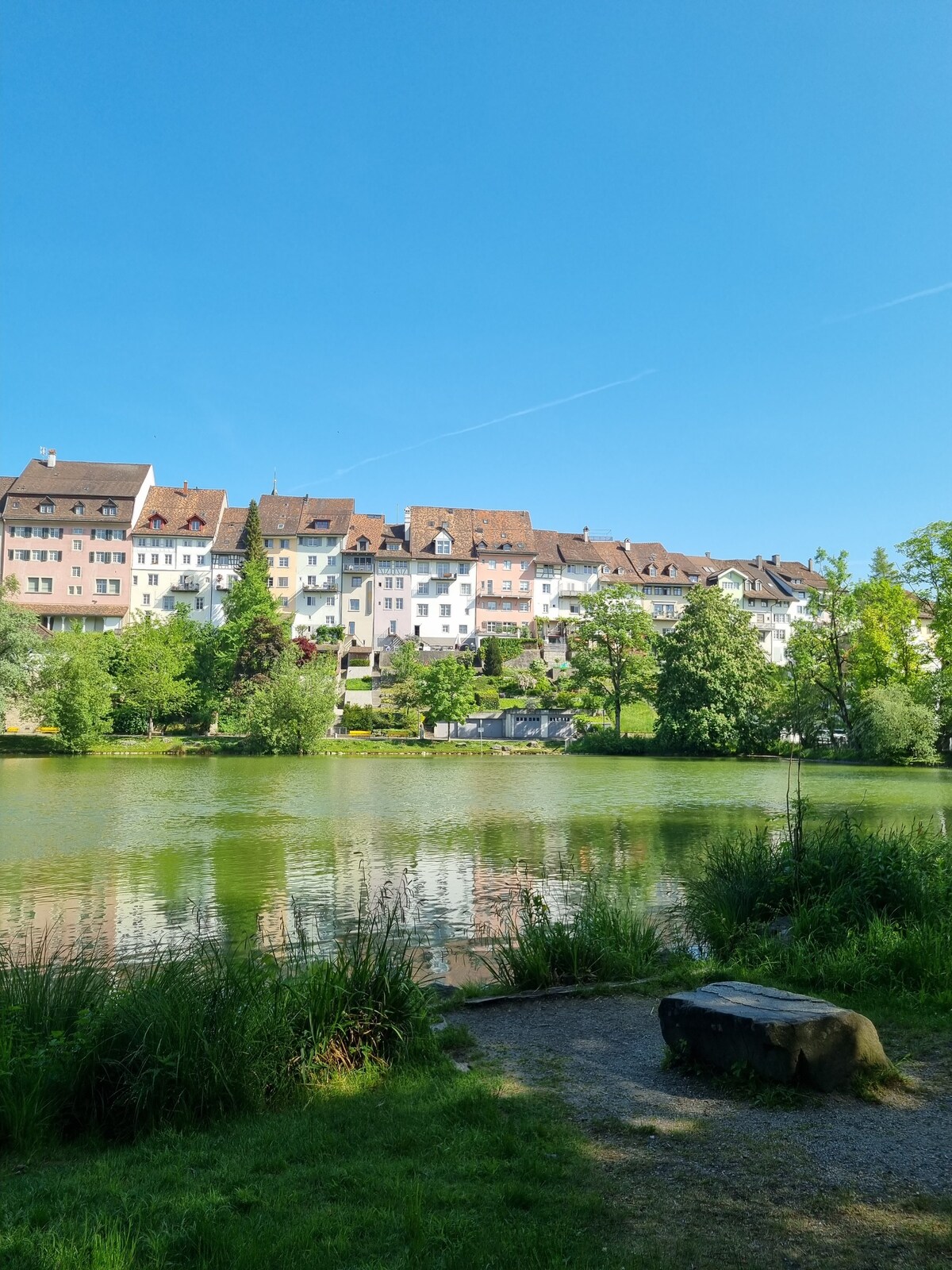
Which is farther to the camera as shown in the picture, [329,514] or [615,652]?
[329,514]

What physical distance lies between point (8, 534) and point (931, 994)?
102 m

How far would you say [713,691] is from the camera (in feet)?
203

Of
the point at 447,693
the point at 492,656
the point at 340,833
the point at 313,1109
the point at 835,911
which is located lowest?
the point at 340,833

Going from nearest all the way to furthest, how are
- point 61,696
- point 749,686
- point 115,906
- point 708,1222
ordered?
point 708,1222 < point 115,906 < point 61,696 < point 749,686

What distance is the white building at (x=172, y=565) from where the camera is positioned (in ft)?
323

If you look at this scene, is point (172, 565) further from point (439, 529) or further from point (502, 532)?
point (502, 532)

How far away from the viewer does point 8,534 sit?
9650 centimetres

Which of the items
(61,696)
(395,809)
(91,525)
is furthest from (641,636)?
(91,525)

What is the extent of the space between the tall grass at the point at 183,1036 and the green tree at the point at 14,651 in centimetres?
5262

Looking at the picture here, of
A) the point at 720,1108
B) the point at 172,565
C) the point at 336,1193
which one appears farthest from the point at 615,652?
the point at 336,1193

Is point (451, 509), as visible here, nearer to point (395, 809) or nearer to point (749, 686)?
point (749, 686)

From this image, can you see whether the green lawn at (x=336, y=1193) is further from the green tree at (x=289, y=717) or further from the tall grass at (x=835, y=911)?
the green tree at (x=289, y=717)

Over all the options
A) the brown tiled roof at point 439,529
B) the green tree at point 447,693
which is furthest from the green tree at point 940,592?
the brown tiled roof at point 439,529

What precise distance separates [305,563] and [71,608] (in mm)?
23430
